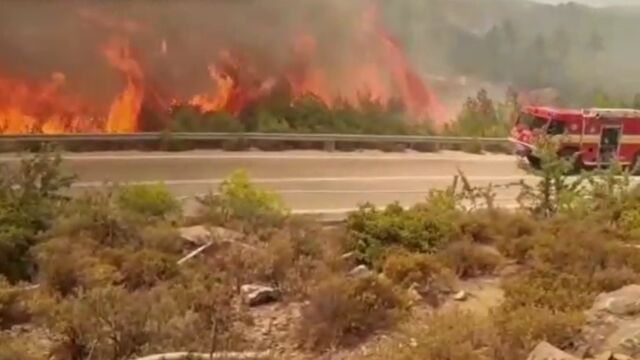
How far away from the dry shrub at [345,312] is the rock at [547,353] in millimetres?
1884

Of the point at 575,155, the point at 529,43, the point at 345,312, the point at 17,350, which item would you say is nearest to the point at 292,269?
the point at 345,312

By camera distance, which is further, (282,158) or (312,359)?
(282,158)

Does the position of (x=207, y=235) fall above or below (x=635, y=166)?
below

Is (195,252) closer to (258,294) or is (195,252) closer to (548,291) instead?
(258,294)

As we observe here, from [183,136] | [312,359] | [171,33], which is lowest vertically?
[312,359]

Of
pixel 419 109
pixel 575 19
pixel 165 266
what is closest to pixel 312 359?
A: pixel 165 266

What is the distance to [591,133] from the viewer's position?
17.8m

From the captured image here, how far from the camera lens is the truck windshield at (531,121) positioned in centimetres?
1814

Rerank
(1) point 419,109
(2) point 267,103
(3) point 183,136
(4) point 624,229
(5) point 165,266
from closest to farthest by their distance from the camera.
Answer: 1. (5) point 165,266
2. (4) point 624,229
3. (3) point 183,136
4. (2) point 267,103
5. (1) point 419,109

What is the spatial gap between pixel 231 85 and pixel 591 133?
7918mm

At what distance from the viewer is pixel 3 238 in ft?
34.1

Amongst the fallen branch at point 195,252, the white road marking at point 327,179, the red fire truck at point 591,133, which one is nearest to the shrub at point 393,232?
the fallen branch at point 195,252

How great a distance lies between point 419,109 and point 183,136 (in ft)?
28.6

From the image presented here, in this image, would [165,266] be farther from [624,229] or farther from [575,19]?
[575,19]
